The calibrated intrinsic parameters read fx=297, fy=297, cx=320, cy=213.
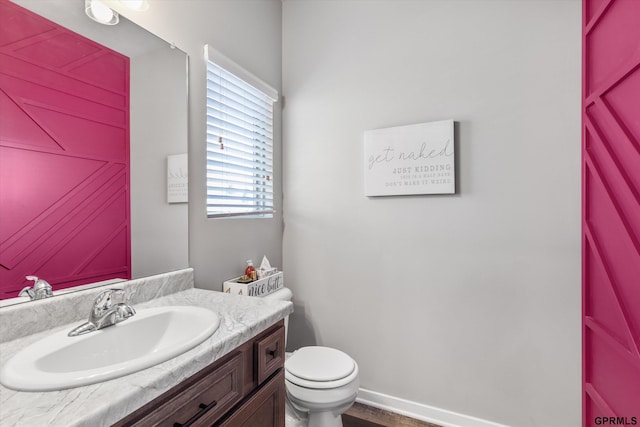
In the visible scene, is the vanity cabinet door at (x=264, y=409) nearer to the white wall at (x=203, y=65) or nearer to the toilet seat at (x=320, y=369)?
the toilet seat at (x=320, y=369)

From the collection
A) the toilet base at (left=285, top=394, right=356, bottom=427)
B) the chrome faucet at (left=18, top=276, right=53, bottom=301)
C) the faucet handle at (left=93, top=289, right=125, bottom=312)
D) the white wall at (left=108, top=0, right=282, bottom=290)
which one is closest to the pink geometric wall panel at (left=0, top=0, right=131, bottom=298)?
the chrome faucet at (left=18, top=276, right=53, bottom=301)

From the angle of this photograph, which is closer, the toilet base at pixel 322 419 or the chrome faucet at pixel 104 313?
the chrome faucet at pixel 104 313

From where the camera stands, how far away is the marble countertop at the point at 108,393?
529 mm

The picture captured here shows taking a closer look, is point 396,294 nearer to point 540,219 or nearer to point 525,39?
point 540,219

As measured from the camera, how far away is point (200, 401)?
79cm

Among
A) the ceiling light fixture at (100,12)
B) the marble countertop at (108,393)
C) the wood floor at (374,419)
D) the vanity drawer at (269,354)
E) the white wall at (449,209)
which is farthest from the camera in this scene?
the wood floor at (374,419)

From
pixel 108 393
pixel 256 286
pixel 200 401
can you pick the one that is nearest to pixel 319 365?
pixel 256 286

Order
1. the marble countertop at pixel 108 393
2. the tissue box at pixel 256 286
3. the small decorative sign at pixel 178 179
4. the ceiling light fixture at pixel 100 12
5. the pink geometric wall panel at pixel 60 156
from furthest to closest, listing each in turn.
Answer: the tissue box at pixel 256 286 → the small decorative sign at pixel 178 179 → the ceiling light fixture at pixel 100 12 → the pink geometric wall panel at pixel 60 156 → the marble countertop at pixel 108 393

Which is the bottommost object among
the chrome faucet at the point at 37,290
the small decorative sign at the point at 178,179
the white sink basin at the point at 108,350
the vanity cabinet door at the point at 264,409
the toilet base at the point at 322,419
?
the toilet base at the point at 322,419

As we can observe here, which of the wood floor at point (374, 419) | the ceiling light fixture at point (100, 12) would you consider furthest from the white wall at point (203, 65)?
the wood floor at point (374, 419)

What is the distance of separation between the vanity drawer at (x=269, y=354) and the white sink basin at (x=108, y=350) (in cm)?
18

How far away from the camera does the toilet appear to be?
55.4 inches

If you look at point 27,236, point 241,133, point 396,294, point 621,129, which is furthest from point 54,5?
point 396,294

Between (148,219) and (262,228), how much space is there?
0.83 metres
